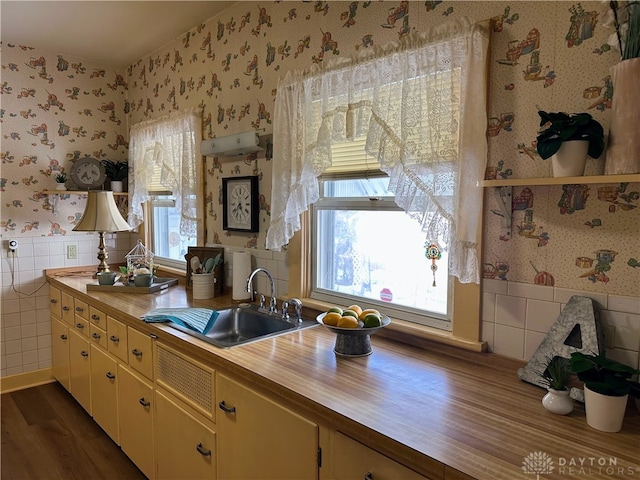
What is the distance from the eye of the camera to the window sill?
1.68m

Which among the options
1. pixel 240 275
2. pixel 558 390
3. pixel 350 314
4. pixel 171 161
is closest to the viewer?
pixel 558 390

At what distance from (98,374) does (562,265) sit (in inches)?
103

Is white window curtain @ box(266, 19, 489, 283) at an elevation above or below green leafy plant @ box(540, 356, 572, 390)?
above

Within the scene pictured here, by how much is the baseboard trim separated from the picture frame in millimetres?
2100

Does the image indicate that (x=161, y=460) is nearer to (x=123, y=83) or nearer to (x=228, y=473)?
(x=228, y=473)

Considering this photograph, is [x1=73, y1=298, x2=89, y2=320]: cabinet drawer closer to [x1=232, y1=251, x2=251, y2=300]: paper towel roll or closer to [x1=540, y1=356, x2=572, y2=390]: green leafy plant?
[x1=232, y1=251, x2=251, y2=300]: paper towel roll

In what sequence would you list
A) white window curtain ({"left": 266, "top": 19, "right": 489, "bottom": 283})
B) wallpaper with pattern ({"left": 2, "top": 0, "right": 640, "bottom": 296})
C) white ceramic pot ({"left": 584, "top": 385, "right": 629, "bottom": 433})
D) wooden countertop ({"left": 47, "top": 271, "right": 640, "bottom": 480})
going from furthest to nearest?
1. white window curtain ({"left": 266, "top": 19, "right": 489, "bottom": 283})
2. wallpaper with pattern ({"left": 2, "top": 0, "right": 640, "bottom": 296})
3. white ceramic pot ({"left": 584, "top": 385, "right": 629, "bottom": 433})
4. wooden countertop ({"left": 47, "top": 271, "right": 640, "bottom": 480})

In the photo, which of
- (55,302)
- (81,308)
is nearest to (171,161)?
(81,308)

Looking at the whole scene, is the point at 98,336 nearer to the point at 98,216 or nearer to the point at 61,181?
the point at 98,216

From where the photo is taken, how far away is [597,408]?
118cm

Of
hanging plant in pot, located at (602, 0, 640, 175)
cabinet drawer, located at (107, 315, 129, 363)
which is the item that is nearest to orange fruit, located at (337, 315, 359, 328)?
hanging plant in pot, located at (602, 0, 640, 175)

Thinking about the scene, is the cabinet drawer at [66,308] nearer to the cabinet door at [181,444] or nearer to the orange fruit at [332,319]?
the cabinet door at [181,444]

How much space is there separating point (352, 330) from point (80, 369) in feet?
7.54

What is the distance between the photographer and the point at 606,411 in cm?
→ 117
